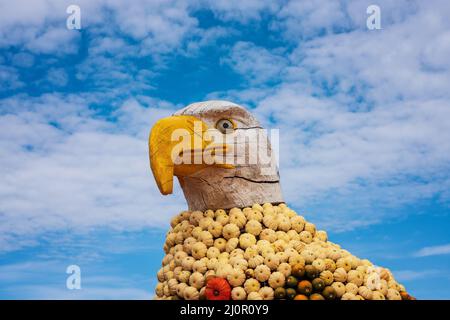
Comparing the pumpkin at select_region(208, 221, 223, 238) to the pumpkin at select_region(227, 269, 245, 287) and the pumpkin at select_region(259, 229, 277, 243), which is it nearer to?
the pumpkin at select_region(259, 229, 277, 243)

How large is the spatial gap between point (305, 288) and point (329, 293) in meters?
0.31

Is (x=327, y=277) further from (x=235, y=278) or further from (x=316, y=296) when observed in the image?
(x=235, y=278)

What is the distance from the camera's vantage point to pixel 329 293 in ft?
23.5

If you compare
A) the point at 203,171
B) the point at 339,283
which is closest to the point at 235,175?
the point at 203,171

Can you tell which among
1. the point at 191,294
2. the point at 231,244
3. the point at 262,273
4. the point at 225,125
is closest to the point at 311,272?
the point at 262,273

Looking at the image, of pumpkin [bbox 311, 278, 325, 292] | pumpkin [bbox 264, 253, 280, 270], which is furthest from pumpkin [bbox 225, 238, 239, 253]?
pumpkin [bbox 311, 278, 325, 292]

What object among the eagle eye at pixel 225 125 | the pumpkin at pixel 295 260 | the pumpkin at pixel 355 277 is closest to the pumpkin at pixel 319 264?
the pumpkin at pixel 295 260

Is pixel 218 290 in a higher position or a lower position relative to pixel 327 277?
lower

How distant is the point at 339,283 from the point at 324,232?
135 centimetres
